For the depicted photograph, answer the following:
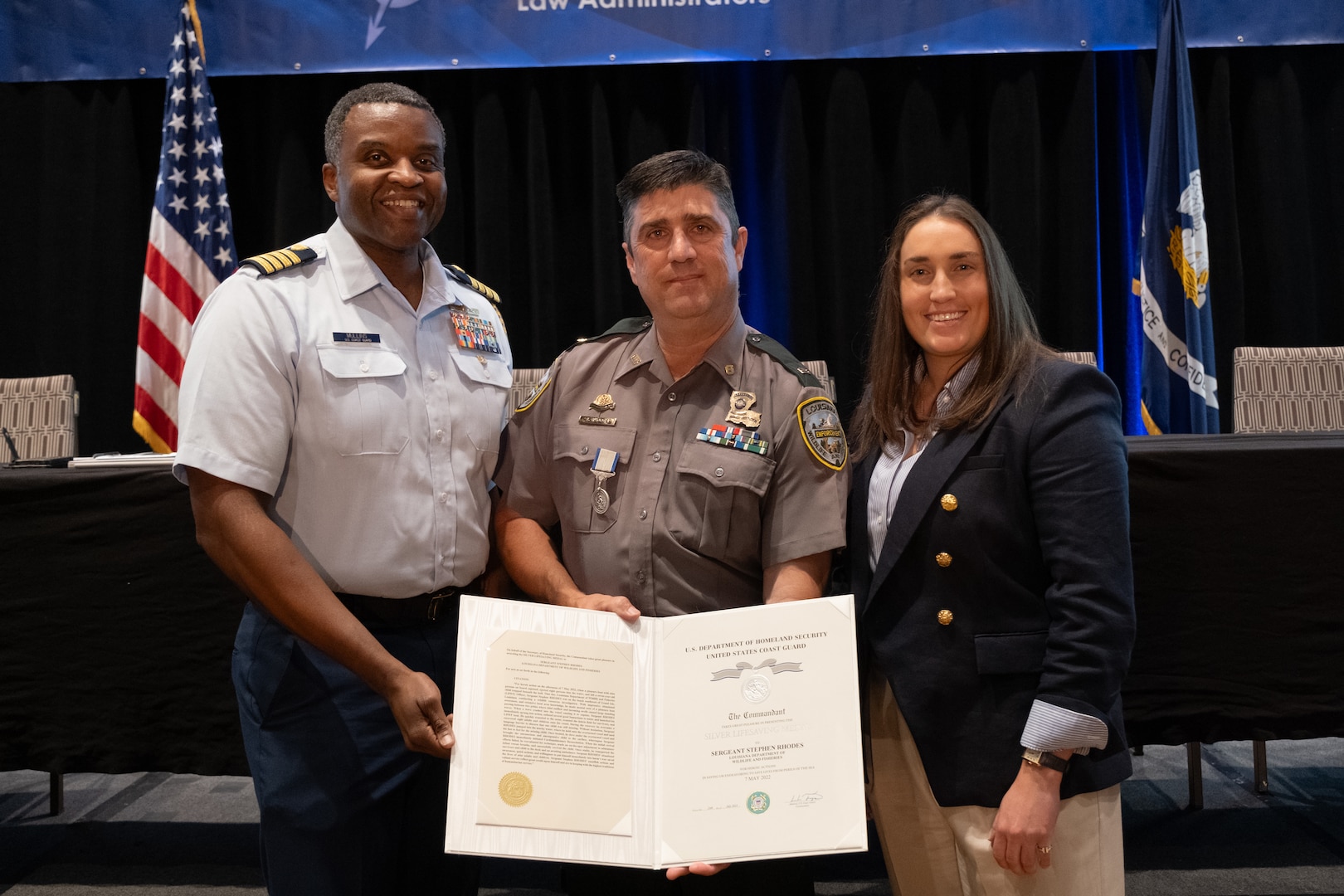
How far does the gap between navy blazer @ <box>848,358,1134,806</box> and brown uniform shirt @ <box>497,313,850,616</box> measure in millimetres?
155

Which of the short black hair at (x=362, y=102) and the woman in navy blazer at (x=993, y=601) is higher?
the short black hair at (x=362, y=102)

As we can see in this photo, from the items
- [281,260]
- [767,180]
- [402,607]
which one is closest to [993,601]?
[402,607]

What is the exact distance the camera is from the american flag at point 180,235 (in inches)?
175

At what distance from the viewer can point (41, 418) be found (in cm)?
372

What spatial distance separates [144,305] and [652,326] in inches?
149

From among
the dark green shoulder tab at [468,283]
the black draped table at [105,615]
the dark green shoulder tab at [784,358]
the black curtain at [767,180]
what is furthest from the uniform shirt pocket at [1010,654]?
the black curtain at [767,180]

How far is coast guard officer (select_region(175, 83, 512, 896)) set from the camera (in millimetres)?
1371

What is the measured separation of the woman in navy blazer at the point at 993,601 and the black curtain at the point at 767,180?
3608mm

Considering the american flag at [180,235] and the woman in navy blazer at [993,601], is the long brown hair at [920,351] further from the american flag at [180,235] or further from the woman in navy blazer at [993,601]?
the american flag at [180,235]

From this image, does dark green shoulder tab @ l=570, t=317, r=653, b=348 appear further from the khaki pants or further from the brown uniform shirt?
the khaki pants

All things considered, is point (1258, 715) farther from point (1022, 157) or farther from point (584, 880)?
point (1022, 157)

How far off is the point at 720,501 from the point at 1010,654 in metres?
0.47

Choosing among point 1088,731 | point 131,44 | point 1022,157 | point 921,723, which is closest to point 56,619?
point 921,723

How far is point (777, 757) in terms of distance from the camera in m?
1.29
